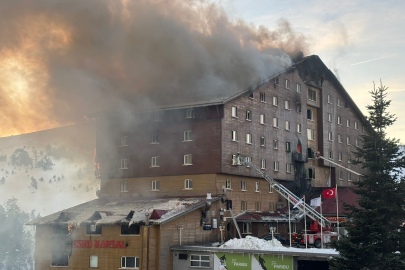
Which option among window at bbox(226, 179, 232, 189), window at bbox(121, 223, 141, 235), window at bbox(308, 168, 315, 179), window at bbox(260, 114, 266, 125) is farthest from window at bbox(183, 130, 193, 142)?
window at bbox(308, 168, 315, 179)

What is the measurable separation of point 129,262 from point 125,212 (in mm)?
5131

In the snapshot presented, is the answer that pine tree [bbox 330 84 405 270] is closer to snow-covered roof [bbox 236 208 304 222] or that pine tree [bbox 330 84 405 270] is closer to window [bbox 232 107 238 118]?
snow-covered roof [bbox 236 208 304 222]

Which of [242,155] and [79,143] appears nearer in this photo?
[242,155]

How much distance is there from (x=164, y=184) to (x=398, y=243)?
2638 centimetres

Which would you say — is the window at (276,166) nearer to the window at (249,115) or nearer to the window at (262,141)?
the window at (262,141)

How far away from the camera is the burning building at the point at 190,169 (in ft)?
153

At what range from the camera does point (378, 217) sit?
35156 millimetres

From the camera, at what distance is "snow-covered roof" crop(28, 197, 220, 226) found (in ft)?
150

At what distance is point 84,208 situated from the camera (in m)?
54.0

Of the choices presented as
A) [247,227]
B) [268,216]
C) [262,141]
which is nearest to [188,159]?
[247,227]

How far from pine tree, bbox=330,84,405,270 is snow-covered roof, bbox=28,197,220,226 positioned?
15.4m

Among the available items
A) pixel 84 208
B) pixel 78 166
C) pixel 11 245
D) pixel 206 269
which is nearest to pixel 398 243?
pixel 206 269

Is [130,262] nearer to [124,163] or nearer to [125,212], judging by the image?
[125,212]

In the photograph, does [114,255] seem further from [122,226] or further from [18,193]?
[18,193]
